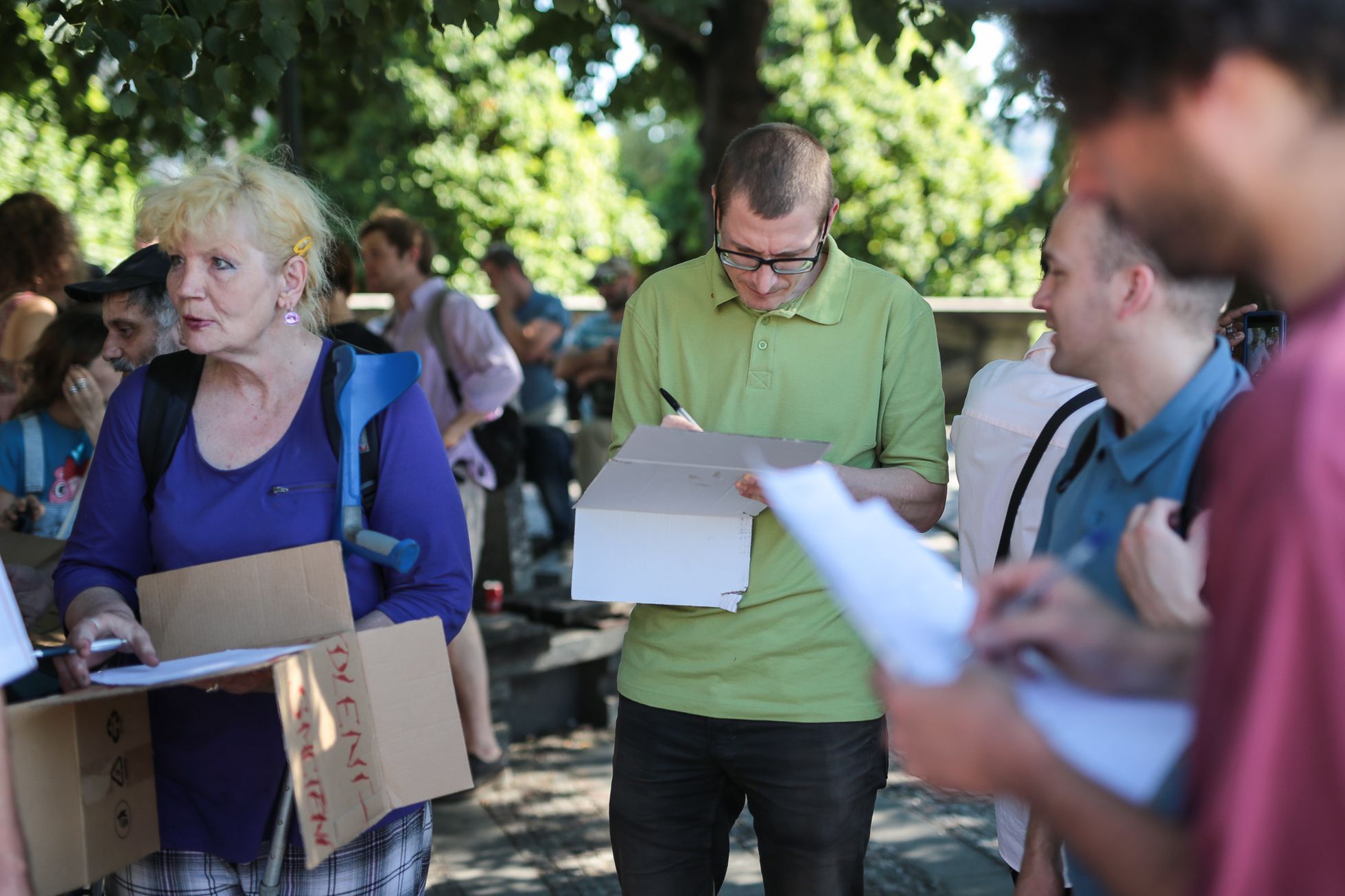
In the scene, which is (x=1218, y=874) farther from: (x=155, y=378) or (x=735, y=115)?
(x=735, y=115)

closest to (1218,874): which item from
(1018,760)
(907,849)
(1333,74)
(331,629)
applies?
(1018,760)

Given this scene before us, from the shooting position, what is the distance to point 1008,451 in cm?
242

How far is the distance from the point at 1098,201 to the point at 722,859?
2.09 meters

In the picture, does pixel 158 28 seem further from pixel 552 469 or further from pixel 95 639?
pixel 552 469

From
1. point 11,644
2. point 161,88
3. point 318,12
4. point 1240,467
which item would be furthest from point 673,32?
point 1240,467

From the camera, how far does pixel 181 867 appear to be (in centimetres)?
238

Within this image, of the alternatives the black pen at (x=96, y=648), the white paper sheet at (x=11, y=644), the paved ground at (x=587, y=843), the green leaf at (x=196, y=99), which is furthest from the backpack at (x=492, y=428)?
the white paper sheet at (x=11, y=644)

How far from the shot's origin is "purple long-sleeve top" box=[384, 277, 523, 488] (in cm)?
543

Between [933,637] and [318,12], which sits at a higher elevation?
[318,12]

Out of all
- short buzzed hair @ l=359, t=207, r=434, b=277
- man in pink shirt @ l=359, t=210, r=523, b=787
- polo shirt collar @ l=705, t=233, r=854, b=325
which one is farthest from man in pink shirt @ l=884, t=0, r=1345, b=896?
short buzzed hair @ l=359, t=207, r=434, b=277

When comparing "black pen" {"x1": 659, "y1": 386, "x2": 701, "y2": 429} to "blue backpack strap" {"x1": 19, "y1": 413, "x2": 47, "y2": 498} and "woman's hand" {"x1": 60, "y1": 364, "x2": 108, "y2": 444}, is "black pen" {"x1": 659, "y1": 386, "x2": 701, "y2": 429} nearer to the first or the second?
"woman's hand" {"x1": 60, "y1": 364, "x2": 108, "y2": 444}

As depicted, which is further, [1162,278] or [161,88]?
[161,88]

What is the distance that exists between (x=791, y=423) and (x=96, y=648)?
141 cm

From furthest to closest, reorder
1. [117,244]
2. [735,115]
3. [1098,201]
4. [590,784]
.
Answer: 1. [117,244]
2. [735,115]
3. [590,784]
4. [1098,201]
